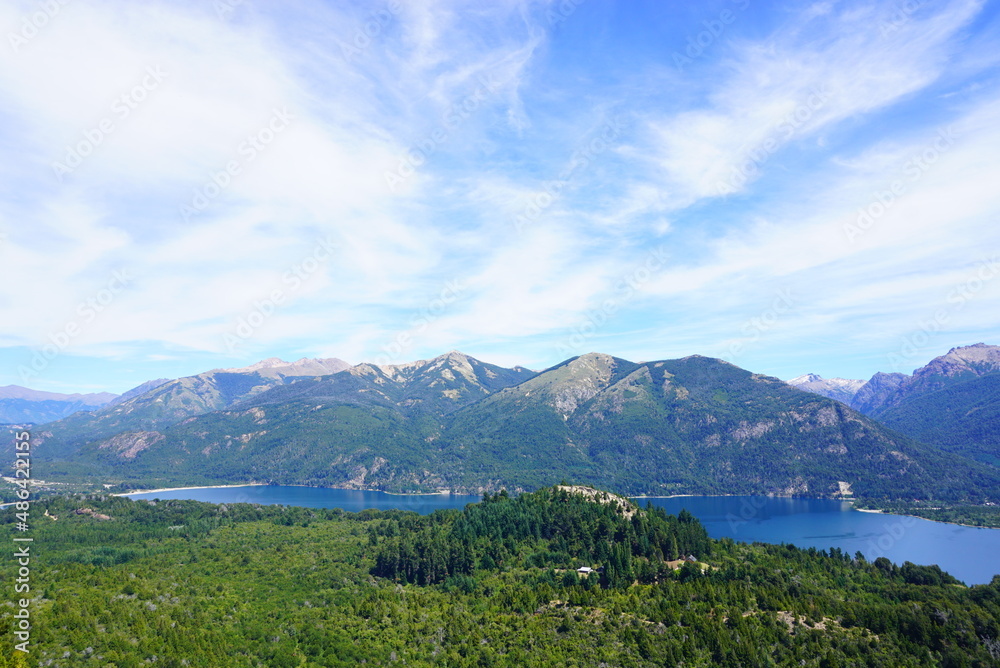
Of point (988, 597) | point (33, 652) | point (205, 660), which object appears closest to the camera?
point (33, 652)

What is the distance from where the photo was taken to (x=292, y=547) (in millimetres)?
150375

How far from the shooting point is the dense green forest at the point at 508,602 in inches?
3125

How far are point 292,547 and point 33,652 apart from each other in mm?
87958

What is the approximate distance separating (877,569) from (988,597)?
30109 mm

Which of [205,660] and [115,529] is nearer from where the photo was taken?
[205,660]

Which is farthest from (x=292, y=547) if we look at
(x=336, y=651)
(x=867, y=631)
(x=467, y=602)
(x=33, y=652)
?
(x=867, y=631)

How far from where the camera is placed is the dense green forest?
7938 cm

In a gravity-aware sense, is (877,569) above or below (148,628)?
below

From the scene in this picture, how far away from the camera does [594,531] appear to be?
137 m

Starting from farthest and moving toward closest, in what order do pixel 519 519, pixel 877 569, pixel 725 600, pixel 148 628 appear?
pixel 519 519
pixel 877 569
pixel 725 600
pixel 148 628

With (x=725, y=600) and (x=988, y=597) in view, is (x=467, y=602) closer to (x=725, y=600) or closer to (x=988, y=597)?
(x=725, y=600)

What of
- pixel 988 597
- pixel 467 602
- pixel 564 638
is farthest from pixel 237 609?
pixel 988 597

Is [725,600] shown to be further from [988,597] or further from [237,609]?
[237,609]

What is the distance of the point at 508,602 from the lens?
Result: 10319cm
